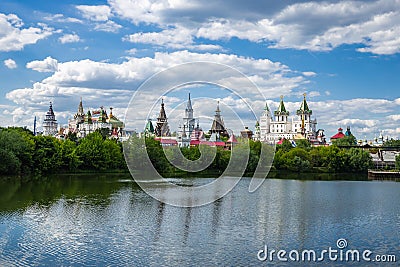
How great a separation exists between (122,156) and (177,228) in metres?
30.7

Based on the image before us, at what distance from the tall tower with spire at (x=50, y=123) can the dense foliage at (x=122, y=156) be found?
6556cm

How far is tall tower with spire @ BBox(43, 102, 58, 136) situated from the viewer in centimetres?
11127

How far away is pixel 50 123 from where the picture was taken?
112 metres

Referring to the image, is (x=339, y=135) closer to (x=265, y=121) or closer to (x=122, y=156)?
(x=265, y=121)

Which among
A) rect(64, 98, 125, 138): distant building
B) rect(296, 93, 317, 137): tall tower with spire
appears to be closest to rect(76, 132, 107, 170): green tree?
rect(64, 98, 125, 138): distant building

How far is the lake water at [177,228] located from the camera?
1320cm

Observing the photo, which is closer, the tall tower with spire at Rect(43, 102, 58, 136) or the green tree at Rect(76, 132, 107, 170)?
the green tree at Rect(76, 132, 107, 170)

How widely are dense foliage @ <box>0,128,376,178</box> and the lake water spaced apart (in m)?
10.5

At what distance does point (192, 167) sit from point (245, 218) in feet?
103

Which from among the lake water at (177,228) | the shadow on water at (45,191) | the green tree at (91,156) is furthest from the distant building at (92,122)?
the lake water at (177,228)

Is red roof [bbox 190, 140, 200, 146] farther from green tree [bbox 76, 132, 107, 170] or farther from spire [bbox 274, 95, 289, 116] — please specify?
spire [bbox 274, 95, 289, 116]

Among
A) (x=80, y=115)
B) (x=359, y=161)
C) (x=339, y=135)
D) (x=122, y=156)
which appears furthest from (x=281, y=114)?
(x=122, y=156)

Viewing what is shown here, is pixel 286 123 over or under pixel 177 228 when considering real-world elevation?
over

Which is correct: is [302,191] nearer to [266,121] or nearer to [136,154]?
[136,154]
